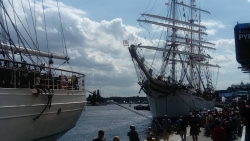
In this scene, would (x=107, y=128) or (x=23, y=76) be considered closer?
(x=23, y=76)

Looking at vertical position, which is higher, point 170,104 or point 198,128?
point 170,104

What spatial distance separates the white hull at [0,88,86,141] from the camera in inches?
535

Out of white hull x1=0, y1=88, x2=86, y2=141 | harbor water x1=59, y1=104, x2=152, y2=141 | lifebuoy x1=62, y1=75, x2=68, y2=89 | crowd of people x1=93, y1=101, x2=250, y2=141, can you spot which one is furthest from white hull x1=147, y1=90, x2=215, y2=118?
white hull x1=0, y1=88, x2=86, y2=141

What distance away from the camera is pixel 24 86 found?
15414 mm

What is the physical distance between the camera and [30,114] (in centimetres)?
1504

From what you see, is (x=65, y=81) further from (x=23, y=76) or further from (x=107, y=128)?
(x=107, y=128)

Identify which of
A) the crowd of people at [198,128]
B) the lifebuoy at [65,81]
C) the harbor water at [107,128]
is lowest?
the harbor water at [107,128]

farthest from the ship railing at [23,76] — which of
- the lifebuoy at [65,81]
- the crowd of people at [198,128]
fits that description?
the crowd of people at [198,128]

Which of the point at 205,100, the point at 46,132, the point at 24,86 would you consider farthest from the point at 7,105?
the point at 205,100

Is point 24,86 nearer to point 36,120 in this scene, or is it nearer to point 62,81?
point 36,120

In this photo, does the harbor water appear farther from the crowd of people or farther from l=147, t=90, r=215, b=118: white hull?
the crowd of people

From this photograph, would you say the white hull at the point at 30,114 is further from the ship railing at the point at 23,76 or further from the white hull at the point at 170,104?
the white hull at the point at 170,104

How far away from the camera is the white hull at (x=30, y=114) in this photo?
13.6 metres

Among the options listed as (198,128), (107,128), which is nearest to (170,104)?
(107,128)
